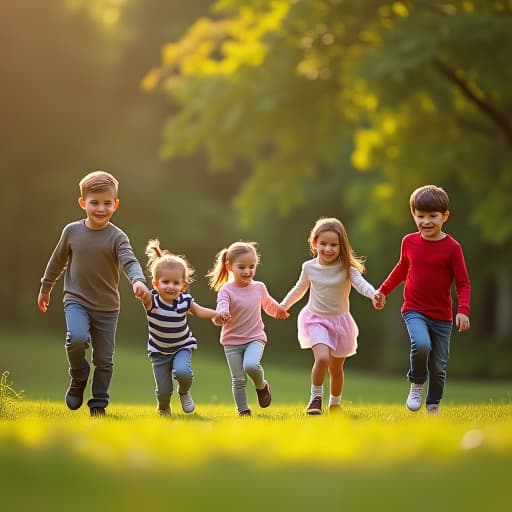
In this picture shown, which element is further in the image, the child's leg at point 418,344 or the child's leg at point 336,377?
the child's leg at point 336,377

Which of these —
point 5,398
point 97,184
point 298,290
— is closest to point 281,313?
point 298,290

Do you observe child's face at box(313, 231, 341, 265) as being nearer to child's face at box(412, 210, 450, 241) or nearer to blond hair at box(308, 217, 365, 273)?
blond hair at box(308, 217, 365, 273)

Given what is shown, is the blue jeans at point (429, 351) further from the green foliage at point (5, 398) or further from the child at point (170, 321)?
the green foliage at point (5, 398)

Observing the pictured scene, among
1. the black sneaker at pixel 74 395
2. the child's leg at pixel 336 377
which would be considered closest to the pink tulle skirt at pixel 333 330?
the child's leg at pixel 336 377

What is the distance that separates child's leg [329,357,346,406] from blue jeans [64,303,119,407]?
1.91m

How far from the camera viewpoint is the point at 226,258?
349 inches

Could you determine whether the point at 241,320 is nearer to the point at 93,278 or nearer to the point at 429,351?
the point at 93,278

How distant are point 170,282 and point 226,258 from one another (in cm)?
70

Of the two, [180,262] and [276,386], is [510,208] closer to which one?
[276,386]

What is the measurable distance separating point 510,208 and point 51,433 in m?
14.2

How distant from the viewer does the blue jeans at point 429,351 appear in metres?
8.23

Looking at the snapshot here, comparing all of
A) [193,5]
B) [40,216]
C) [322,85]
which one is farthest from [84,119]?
[322,85]

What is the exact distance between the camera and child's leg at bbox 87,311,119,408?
846 cm

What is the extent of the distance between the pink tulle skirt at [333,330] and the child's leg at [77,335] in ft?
5.94
